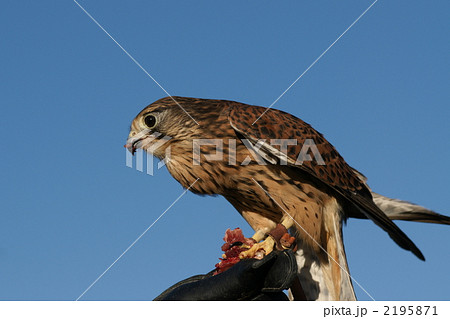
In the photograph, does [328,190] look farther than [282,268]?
Yes

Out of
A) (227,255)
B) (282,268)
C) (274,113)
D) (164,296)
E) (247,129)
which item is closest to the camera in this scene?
(282,268)

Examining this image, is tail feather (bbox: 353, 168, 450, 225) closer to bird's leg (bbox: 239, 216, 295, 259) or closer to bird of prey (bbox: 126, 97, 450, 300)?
bird of prey (bbox: 126, 97, 450, 300)

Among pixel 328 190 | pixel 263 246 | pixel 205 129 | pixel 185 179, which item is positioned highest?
pixel 205 129

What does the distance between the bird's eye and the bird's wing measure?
65 cm

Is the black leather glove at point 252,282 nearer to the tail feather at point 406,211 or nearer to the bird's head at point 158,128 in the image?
the bird's head at point 158,128

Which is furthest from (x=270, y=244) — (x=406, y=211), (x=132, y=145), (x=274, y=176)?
(x=132, y=145)

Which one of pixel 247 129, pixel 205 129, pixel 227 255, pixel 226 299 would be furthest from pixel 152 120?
pixel 226 299

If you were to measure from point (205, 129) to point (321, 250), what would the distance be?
1.38m

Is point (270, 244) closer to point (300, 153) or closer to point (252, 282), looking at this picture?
point (252, 282)

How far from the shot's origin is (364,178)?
5.07m

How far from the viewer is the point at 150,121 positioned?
4.62 meters

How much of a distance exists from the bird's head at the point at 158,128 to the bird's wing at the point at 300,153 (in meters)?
0.42

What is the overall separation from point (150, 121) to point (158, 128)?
3.9 inches

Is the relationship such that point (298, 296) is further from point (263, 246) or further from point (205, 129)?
point (205, 129)
